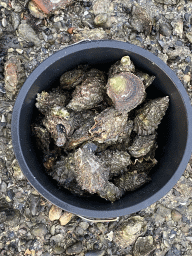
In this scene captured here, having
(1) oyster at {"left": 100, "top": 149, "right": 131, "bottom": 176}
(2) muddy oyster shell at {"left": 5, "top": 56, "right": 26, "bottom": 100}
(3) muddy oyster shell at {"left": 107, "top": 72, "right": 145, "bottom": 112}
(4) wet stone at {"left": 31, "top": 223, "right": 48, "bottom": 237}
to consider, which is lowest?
(4) wet stone at {"left": 31, "top": 223, "right": 48, "bottom": 237}

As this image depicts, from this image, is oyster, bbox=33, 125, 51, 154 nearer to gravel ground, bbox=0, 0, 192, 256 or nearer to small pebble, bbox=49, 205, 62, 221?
gravel ground, bbox=0, 0, 192, 256

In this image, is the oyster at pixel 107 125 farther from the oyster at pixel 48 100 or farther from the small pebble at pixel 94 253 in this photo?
the small pebble at pixel 94 253

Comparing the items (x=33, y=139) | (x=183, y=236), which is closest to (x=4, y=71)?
(x=33, y=139)

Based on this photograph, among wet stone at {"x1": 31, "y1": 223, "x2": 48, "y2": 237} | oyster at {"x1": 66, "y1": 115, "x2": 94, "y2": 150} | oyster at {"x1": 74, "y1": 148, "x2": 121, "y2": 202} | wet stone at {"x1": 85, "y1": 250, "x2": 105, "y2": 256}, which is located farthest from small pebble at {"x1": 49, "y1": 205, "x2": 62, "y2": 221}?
oyster at {"x1": 66, "y1": 115, "x2": 94, "y2": 150}

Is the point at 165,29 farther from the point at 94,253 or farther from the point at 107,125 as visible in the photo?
the point at 94,253

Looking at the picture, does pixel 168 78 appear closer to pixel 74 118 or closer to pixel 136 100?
pixel 136 100

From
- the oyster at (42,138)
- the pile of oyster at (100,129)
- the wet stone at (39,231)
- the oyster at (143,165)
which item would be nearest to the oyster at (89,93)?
the pile of oyster at (100,129)
